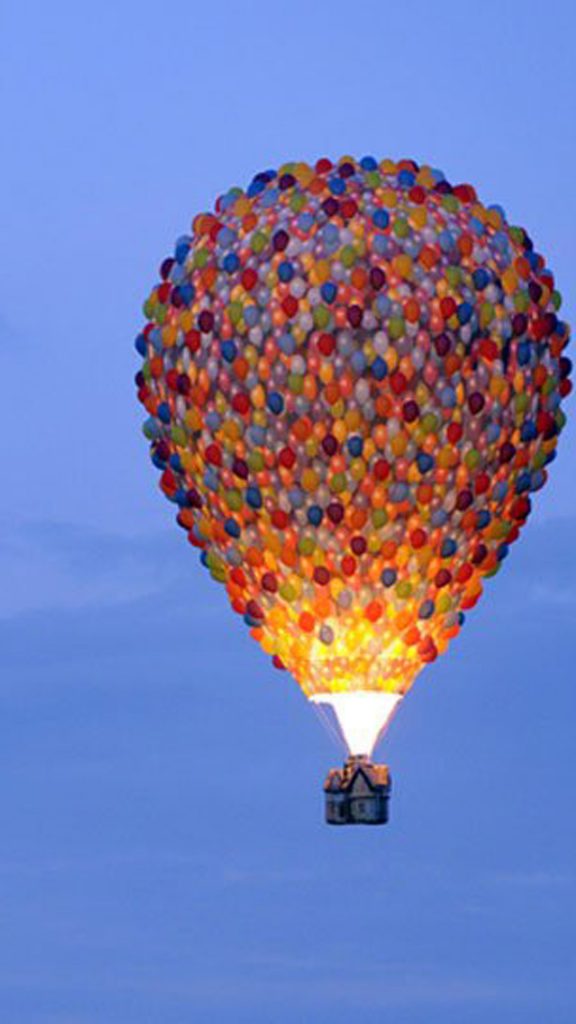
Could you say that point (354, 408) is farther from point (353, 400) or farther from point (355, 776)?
point (355, 776)

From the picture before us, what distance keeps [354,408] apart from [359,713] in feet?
11.5

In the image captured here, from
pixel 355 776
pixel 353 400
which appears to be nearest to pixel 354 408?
pixel 353 400

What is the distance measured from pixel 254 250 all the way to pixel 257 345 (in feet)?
3.79

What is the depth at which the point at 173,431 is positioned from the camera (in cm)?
10875

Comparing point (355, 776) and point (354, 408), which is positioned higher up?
point (354, 408)

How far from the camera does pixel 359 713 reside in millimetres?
108188

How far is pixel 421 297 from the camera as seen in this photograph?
352ft

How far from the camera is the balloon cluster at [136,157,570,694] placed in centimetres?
10712

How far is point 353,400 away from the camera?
10706cm

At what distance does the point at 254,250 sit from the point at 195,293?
94 centimetres

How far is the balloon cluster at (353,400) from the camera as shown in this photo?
107 meters

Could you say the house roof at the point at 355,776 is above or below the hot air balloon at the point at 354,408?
below

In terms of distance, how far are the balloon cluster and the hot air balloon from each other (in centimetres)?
2

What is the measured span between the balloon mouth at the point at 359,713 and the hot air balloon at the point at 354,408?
22mm
